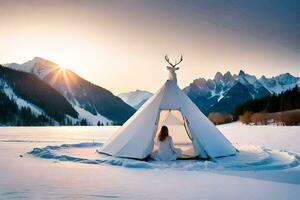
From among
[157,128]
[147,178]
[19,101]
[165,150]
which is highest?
[19,101]

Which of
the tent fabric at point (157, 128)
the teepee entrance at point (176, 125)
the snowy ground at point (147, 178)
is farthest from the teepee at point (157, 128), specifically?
the teepee entrance at point (176, 125)

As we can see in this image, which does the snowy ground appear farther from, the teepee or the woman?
the teepee

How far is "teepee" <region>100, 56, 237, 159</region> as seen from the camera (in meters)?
13.7

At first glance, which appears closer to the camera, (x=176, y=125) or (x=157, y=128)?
(x=157, y=128)

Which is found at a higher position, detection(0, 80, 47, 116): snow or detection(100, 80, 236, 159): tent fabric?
detection(0, 80, 47, 116): snow

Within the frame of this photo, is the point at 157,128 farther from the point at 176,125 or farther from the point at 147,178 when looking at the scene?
the point at 176,125

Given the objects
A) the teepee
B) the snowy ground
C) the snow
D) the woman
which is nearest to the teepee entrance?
the teepee

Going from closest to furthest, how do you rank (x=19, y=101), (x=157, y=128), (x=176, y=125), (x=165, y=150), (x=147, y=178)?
(x=147, y=178) → (x=165, y=150) → (x=157, y=128) → (x=176, y=125) → (x=19, y=101)

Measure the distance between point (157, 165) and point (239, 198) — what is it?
199 inches

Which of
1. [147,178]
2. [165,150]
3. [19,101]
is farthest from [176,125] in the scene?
[19,101]

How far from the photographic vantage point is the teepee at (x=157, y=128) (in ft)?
44.8

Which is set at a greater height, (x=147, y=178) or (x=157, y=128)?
(x=157, y=128)

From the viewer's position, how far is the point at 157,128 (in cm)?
1442

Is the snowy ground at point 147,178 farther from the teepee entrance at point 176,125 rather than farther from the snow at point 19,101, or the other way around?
the snow at point 19,101
